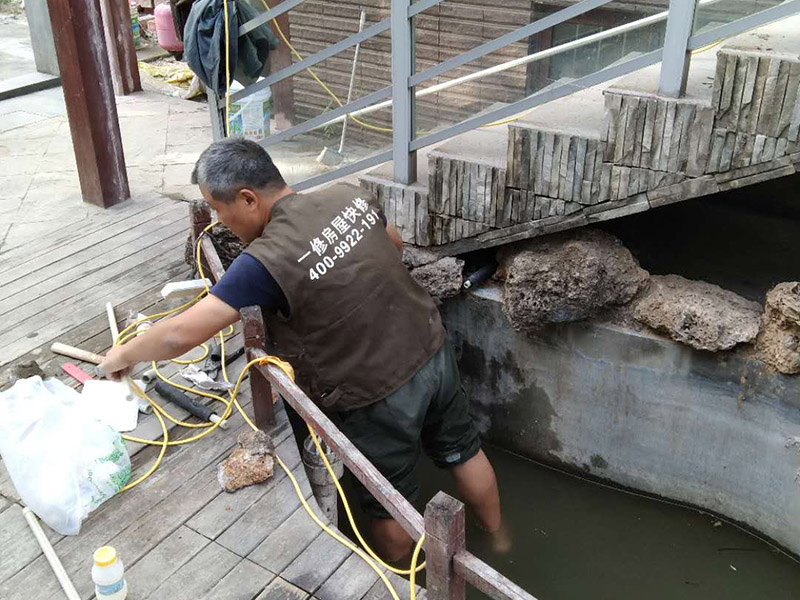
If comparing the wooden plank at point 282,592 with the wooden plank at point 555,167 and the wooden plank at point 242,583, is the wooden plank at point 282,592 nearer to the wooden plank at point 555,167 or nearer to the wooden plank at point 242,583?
the wooden plank at point 242,583

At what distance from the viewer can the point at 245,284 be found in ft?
10.5

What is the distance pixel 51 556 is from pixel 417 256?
2.50 metres

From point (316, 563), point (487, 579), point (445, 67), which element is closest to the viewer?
point (487, 579)

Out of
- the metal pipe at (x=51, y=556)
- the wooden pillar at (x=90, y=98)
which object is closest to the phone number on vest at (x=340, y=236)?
the metal pipe at (x=51, y=556)

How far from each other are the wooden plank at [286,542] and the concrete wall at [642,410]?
74.4 inches

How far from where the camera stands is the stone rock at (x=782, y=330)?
3.84m

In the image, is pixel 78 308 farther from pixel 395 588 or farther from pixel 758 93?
pixel 758 93

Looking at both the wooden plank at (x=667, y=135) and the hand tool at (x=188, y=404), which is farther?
the hand tool at (x=188, y=404)

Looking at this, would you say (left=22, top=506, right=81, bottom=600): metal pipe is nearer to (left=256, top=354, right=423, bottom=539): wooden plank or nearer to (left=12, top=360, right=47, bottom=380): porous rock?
(left=12, top=360, right=47, bottom=380): porous rock

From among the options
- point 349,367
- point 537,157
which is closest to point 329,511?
point 349,367

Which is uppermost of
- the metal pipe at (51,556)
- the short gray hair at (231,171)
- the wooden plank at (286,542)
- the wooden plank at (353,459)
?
the short gray hair at (231,171)

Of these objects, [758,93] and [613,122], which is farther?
[613,122]

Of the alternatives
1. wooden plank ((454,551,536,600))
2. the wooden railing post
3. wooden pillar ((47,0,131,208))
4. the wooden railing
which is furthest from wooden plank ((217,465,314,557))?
wooden pillar ((47,0,131,208))

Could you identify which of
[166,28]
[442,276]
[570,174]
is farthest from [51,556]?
[166,28]
